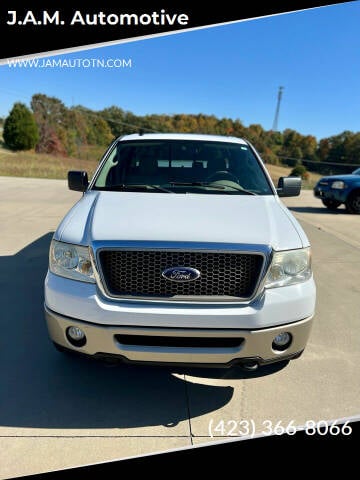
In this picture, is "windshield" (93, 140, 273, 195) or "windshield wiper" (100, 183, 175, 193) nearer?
"windshield wiper" (100, 183, 175, 193)

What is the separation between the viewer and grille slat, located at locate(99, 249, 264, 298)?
2.35m

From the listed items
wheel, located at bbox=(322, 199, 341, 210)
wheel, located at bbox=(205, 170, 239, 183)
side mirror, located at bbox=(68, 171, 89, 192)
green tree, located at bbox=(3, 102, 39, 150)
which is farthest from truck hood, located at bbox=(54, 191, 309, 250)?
green tree, located at bbox=(3, 102, 39, 150)

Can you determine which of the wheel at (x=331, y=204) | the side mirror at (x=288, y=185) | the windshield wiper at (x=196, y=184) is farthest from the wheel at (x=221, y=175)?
the wheel at (x=331, y=204)

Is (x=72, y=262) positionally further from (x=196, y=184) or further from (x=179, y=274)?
(x=196, y=184)

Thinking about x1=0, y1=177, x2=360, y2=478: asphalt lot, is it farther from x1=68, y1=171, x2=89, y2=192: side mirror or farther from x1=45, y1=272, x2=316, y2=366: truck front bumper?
x1=68, y1=171, x2=89, y2=192: side mirror

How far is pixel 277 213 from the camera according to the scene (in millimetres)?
2979

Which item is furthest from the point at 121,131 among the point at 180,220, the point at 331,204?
the point at 180,220

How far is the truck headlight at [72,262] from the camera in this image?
2.39m

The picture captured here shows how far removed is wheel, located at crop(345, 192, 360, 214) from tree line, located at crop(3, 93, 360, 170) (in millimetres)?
32767

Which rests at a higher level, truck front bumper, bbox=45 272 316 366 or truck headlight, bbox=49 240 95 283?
truck headlight, bbox=49 240 95 283

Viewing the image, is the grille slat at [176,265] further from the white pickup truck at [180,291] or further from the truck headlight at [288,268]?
the truck headlight at [288,268]

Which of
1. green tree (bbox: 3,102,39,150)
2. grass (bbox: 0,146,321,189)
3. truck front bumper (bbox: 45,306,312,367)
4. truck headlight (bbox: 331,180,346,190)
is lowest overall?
grass (bbox: 0,146,321,189)

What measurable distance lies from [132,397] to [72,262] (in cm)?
106

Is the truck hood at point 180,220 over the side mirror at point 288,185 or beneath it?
beneath
